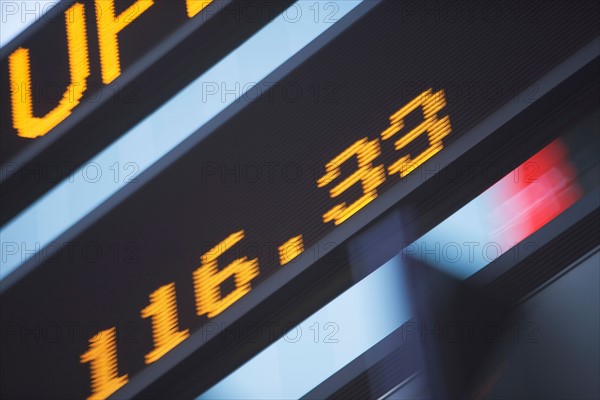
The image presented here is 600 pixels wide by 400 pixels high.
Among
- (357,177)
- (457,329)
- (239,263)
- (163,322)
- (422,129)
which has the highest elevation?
(422,129)

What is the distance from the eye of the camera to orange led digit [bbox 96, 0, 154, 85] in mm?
2326

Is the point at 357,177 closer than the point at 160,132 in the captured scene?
Yes

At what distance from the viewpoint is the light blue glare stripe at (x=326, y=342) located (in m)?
2.32

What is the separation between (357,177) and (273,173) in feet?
0.82

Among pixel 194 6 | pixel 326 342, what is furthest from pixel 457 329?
pixel 194 6

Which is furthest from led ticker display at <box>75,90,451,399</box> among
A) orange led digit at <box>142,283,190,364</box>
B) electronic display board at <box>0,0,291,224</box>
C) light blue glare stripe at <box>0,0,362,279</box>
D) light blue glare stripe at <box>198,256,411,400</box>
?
electronic display board at <box>0,0,291,224</box>

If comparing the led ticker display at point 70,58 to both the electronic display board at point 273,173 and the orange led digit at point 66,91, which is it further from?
the electronic display board at point 273,173

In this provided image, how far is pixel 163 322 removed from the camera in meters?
2.34

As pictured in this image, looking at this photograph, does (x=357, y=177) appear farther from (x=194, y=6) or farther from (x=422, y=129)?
(x=194, y=6)

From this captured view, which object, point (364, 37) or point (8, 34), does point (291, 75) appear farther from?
point (8, 34)

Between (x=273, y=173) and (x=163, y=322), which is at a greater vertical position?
(x=273, y=173)

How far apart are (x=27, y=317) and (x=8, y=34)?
33.5 inches

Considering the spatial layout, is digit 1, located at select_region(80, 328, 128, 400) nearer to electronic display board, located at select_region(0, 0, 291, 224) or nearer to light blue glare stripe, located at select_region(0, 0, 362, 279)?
light blue glare stripe, located at select_region(0, 0, 362, 279)

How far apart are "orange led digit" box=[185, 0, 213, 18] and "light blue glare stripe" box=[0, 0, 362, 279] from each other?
0.17 meters
